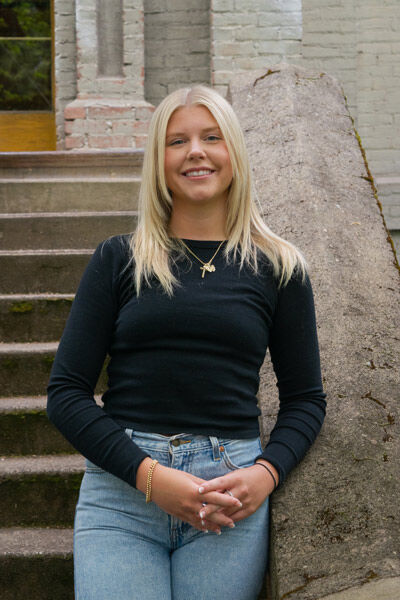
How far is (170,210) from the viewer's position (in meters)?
1.77

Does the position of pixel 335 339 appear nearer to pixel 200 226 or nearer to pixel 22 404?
pixel 200 226

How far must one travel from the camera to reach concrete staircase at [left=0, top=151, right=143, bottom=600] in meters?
2.09

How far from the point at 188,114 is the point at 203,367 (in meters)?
0.63

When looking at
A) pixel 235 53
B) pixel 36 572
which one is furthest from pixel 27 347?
pixel 235 53

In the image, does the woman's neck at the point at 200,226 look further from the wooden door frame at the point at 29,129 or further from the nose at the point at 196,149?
the wooden door frame at the point at 29,129

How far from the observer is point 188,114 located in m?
1.66

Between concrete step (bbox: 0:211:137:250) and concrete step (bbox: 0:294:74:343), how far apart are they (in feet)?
2.04

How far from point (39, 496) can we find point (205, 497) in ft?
3.59

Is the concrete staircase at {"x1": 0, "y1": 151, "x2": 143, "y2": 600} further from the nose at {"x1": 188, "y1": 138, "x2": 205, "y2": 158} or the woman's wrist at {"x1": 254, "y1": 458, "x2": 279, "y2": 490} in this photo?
the nose at {"x1": 188, "y1": 138, "x2": 205, "y2": 158}

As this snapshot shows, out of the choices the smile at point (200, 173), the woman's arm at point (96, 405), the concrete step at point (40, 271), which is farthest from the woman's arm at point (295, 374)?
the concrete step at point (40, 271)

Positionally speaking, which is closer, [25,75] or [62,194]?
[62,194]

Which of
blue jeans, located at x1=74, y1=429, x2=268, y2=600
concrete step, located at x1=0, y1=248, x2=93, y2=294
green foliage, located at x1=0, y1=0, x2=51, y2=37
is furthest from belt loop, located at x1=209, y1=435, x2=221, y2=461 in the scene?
green foliage, located at x1=0, y1=0, x2=51, y2=37

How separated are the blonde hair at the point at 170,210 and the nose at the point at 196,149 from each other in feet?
0.21

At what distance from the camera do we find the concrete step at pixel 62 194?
379 cm
